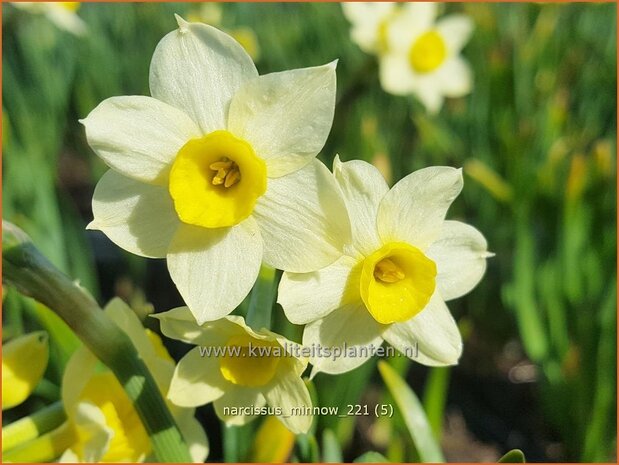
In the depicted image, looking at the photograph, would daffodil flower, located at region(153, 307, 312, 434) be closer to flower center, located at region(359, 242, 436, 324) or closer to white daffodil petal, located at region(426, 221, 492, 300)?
flower center, located at region(359, 242, 436, 324)

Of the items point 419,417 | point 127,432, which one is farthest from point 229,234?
point 419,417

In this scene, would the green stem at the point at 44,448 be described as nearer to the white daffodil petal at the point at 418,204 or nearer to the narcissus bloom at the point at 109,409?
the narcissus bloom at the point at 109,409

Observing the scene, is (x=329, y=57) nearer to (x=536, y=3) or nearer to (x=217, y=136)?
(x=536, y=3)

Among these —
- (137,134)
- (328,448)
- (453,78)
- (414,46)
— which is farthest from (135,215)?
(453,78)

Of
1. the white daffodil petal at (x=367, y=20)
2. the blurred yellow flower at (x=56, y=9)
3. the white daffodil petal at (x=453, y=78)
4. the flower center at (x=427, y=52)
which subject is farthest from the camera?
the white daffodil petal at (x=453, y=78)

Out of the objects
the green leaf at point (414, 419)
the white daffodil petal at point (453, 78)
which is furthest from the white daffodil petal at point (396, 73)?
the green leaf at point (414, 419)

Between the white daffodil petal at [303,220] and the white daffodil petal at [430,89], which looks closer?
the white daffodil petal at [303,220]

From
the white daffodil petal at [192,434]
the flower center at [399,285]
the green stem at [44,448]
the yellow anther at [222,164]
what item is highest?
the yellow anther at [222,164]

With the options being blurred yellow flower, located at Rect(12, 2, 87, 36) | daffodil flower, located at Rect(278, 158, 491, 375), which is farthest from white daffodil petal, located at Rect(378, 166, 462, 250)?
blurred yellow flower, located at Rect(12, 2, 87, 36)

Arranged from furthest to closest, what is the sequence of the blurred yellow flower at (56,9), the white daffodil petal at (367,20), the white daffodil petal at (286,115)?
the white daffodil petal at (367,20)
the blurred yellow flower at (56,9)
the white daffodil petal at (286,115)
